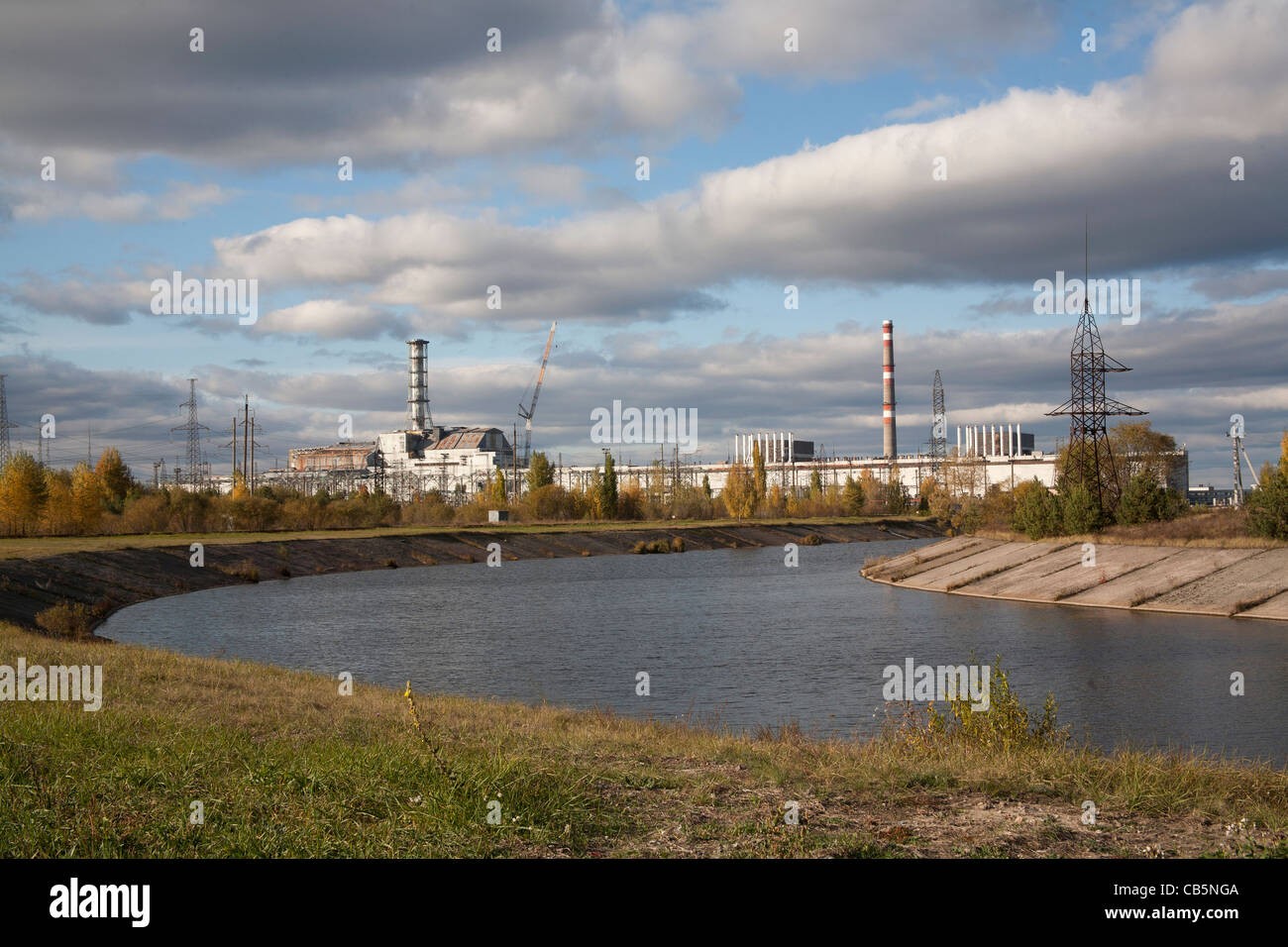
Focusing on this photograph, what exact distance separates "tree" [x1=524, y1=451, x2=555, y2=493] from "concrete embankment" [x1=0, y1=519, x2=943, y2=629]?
28.8m

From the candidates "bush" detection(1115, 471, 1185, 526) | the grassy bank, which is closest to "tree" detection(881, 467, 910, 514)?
"bush" detection(1115, 471, 1185, 526)

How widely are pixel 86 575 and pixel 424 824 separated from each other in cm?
5341

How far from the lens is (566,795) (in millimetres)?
9234

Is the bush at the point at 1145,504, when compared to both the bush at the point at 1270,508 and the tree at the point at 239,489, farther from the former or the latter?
the tree at the point at 239,489

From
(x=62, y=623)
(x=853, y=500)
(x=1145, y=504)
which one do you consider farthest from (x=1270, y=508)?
(x=853, y=500)

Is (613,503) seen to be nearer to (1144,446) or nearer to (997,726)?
(1144,446)

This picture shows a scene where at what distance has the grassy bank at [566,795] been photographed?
796cm

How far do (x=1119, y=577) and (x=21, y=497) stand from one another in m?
79.6

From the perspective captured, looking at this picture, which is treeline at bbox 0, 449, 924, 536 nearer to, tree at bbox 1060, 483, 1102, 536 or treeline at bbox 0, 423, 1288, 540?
treeline at bbox 0, 423, 1288, 540

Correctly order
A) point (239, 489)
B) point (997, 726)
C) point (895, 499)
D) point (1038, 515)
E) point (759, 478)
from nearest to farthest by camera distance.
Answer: point (997, 726) → point (1038, 515) → point (239, 489) → point (895, 499) → point (759, 478)

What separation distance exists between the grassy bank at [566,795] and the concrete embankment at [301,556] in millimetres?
31682

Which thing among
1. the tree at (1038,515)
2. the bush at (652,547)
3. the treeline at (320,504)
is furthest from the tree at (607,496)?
the tree at (1038,515)

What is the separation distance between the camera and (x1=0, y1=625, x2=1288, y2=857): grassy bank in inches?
313
